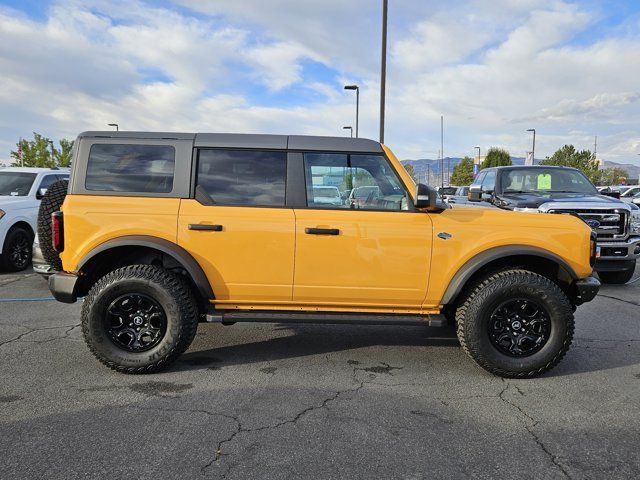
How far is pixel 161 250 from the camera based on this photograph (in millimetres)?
3896

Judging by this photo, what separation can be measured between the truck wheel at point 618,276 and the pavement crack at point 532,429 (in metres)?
5.38

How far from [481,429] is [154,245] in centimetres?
270

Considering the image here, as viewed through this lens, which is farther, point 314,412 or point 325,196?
point 325,196

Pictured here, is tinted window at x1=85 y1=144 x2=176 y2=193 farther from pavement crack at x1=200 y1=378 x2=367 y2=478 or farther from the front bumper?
the front bumper

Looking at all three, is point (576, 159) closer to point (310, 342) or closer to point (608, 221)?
point (608, 221)

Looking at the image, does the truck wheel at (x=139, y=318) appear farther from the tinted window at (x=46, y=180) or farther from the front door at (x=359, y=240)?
the tinted window at (x=46, y=180)

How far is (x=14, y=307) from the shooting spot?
604 centimetres

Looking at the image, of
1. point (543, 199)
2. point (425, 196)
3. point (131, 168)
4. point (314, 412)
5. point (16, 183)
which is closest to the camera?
point (314, 412)

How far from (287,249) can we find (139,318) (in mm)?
1322

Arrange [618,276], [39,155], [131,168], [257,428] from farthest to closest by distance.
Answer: [39,155] < [618,276] < [131,168] < [257,428]

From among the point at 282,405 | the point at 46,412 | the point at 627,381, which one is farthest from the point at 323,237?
the point at 627,381

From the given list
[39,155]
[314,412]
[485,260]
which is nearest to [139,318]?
[314,412]

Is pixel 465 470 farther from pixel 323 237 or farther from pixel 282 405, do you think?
pixel 323 237

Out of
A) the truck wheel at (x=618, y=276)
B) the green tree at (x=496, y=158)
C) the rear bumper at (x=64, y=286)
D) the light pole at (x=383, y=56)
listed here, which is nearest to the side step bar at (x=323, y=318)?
the rear bumper at (x=64, y=286)
